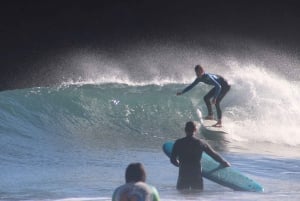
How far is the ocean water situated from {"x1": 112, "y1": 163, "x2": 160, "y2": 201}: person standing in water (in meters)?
2.84

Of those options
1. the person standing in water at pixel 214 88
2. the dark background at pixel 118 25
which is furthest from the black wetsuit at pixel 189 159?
the dark background at pixel 118 25

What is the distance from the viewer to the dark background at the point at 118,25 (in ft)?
117

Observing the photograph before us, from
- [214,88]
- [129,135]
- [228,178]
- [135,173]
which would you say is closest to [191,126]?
[228,178]

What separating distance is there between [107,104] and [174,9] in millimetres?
21158

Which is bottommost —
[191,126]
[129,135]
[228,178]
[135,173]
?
[135,173]

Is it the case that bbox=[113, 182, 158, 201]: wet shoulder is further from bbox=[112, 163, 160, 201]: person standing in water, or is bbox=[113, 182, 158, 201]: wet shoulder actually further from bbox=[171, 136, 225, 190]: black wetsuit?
bbox=[171, 136, 225, 190]: black wetsuit

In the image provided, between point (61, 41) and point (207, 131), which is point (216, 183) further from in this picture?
point (61, 41)

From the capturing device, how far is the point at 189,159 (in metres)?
10.1

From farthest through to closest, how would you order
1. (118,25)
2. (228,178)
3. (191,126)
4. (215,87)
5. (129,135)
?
1. (118,25)
2. (129,135)
3. (215,87)
4. (228,178)
5. (191,126)

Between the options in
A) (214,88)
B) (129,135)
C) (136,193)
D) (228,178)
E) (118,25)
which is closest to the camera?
(136,193)

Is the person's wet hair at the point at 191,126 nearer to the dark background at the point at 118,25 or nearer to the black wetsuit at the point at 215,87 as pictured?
the black wetsuit at the point at 215,87

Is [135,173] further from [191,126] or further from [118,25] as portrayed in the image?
[118,25]

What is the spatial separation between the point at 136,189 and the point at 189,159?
10.2 ft

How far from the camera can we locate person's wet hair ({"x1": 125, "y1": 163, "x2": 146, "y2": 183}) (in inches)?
278
